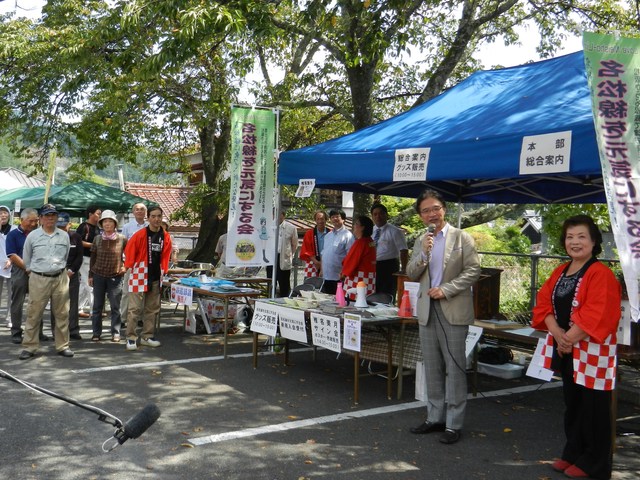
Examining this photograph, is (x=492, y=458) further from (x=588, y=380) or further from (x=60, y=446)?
(x=60, y=446)

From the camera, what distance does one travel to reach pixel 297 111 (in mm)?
13258

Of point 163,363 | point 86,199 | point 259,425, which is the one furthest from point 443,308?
point 86,199

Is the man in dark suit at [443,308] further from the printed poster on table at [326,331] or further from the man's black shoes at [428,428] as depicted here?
the printed poster on table at [326,331]

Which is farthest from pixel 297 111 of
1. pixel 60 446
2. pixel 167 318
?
pixel 60 446

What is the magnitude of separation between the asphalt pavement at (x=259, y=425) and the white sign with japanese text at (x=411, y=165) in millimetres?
2136

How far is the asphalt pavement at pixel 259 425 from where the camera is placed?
468cm

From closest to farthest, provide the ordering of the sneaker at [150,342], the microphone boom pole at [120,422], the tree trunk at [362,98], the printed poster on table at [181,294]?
the microphone boom pole at [120,422] < the printed poster on table at [181,294] < the sneaker at [150,342] < the tree trunk at [362,98]

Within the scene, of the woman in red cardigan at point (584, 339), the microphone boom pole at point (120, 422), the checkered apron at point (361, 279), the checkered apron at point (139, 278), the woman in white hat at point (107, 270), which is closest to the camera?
the microphone boom pole at point (120, 422)

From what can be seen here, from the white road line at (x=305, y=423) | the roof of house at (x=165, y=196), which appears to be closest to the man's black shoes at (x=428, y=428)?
the white road line at (x=305, y=423)

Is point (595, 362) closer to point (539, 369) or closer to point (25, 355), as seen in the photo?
point (539, 369)

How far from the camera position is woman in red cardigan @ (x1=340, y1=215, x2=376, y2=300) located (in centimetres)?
882

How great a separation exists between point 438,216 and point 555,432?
211 centimetres

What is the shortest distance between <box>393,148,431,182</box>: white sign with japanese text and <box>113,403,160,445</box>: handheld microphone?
13.0ft

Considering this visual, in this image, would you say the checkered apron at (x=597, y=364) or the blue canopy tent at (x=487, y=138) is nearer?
the checkered apron at (x=597, y=364)
